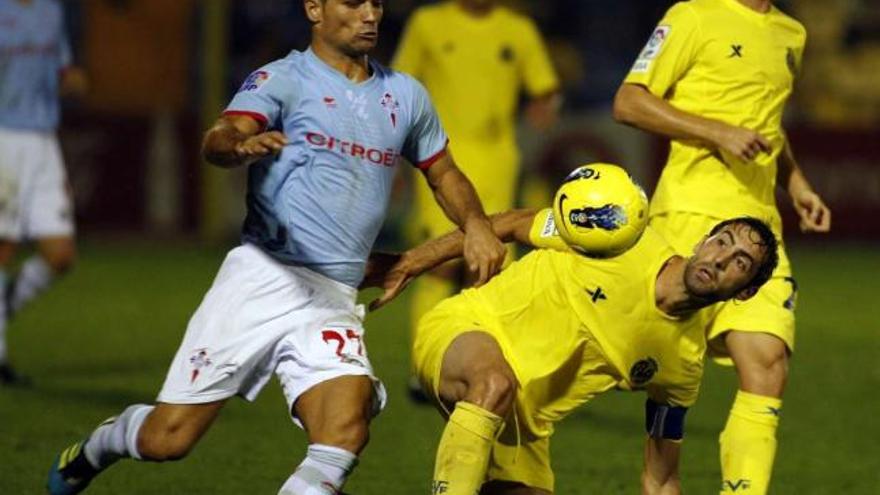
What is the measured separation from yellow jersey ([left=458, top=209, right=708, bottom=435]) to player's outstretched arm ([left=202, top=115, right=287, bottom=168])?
123 cm

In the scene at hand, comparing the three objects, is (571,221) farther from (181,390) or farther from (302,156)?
(181,390)

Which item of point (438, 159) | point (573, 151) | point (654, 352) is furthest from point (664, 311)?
point (573, 151)

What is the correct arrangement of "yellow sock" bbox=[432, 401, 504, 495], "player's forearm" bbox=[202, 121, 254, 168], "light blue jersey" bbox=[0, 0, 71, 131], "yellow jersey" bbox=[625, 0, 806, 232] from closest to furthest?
"player's forearm" bbox=[202, 121, 254, 168], "yellow sock" bbox=[432, 401, 504, 495], "yellow jersey" bbox=[625, 0, 806, 232], "light blue jersey" bbox=[0, 0, 71, 131]

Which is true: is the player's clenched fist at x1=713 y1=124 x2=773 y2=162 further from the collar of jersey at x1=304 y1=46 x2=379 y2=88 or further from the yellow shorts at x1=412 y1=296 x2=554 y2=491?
the collar of jersey at x1=304 y1=46 x2=379 y2=88

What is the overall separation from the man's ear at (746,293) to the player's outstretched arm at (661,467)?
0.81m

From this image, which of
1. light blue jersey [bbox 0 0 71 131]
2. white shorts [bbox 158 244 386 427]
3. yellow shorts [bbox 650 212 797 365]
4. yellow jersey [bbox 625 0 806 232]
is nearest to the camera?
white shorts [bbox 158 244 386 427]

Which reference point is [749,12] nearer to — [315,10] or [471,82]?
[315,10]

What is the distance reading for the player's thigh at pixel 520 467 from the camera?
768 cm

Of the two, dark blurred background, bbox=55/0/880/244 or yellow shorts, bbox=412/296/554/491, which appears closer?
yellow shorts, bbox=412/296/554/491

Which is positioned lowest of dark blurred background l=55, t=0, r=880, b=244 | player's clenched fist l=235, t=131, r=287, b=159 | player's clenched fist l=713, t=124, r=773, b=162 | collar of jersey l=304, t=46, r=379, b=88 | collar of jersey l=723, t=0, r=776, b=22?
dark blurred background l=55, t=0, r=880, b=244

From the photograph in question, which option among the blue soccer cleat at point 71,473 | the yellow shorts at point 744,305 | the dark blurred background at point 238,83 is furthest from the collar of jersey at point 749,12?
the dark blurred background at point 238,83

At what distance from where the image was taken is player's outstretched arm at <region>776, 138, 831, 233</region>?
Result: 8.47m

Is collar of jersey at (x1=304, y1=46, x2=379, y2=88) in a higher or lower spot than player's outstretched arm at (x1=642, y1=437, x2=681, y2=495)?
higher

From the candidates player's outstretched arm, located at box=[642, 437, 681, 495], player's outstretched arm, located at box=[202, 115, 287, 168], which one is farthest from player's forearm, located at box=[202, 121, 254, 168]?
player's outstretched arm, located at box=[642, 437, 681, 495]
